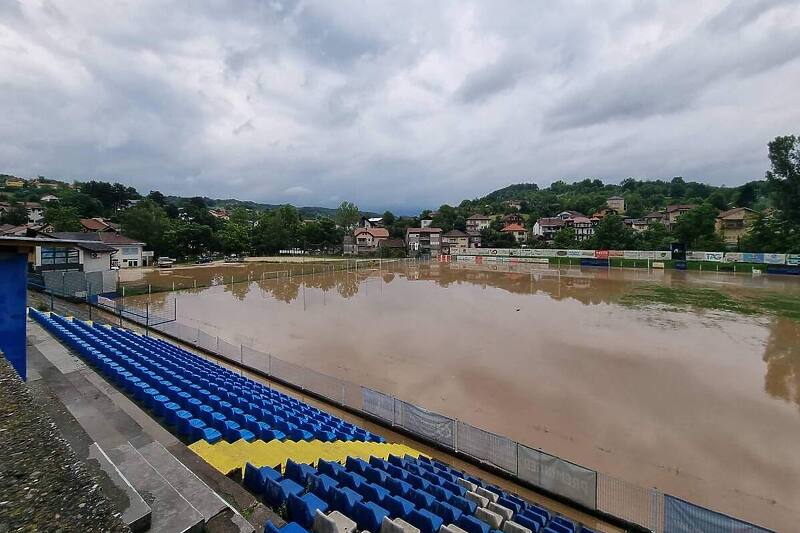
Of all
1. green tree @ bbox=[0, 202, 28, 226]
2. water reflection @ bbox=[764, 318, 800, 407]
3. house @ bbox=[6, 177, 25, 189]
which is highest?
house @ bbox=[6, 177, 25, 189]

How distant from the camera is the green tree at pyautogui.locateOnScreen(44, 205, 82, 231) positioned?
51.9 m

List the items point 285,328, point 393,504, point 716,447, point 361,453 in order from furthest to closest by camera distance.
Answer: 1. point 285,328
2. point 716,447
3. point 361,453
4. point 393,504

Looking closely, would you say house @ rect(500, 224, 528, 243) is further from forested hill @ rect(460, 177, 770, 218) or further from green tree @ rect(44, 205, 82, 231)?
green tree @ rect(44, 205, 82, 231)

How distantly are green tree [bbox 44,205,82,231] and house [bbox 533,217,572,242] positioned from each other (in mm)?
82606

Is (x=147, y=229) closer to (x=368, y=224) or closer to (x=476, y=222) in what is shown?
(x=368, y=224)

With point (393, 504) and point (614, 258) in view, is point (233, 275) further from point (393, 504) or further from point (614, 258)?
point (614, 258)

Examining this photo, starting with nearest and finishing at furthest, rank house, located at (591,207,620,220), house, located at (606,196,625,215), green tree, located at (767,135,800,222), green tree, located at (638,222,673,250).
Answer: green tree, located at (767,135,800,222)
green tree, located at (638,222,673,250)
house, located at (591,207,620,220)
house, located at (606,196,625,215)

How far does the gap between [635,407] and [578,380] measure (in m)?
2.21

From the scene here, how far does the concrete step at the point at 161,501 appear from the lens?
3.15m

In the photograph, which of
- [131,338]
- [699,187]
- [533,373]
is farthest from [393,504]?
[699,187]

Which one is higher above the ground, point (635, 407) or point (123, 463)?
point (123, 463)

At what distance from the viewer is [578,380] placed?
46.0 ft

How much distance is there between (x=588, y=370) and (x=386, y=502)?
40.5ft

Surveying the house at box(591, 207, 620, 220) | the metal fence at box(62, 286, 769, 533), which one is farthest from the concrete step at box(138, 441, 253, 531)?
the house at box(591, 207, 620, 220)
